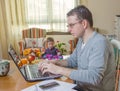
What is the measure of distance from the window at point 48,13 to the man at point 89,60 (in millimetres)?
2569

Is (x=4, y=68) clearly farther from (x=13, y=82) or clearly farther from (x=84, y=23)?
(x=84, y=23)

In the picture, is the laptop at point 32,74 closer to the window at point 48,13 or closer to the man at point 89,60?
the man at point 89,60

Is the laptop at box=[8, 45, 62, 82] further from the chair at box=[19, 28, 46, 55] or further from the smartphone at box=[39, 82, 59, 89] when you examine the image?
the chair at box=[19, 28, 46, 55]

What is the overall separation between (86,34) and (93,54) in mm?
200

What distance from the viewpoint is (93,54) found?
1.34 meters

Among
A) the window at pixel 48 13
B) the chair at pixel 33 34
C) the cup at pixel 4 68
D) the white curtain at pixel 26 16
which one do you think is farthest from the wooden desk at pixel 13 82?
the window at pixel 48 13

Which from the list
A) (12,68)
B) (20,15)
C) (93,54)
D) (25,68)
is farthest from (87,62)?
(20,15)

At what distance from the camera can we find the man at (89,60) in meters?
1.31

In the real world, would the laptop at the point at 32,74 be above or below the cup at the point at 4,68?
below

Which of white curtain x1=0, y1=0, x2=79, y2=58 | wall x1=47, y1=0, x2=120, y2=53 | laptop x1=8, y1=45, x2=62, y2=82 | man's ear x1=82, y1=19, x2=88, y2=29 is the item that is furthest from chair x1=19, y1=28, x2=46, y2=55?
man's ear x1=82, y1=19, x2=88, y2=29

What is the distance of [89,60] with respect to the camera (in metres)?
1.38

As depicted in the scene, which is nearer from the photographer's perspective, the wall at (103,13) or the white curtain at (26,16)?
the white curtain at (26,16)

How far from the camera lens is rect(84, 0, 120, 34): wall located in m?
4.12

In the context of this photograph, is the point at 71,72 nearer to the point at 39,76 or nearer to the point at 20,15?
the point at 39,76
